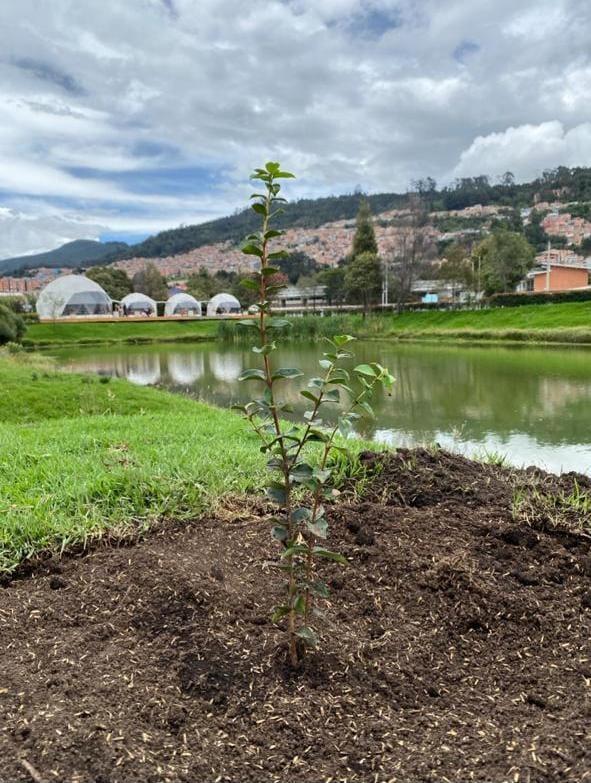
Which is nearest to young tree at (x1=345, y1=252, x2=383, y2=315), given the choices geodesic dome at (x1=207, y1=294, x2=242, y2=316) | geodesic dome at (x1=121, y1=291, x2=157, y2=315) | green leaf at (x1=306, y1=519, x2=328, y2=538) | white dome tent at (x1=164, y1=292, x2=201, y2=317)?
geodesic dome at (x1=207, y1=294, x2=242, y2=316)

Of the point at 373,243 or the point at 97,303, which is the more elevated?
the point at 373,243

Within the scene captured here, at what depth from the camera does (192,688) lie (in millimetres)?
1991

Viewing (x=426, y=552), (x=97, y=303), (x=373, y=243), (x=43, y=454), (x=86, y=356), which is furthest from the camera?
(x=97, y=303)

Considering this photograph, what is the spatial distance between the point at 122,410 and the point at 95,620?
722 centimetres

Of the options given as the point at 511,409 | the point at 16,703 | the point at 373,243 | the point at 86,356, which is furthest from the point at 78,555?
the point at 373,243

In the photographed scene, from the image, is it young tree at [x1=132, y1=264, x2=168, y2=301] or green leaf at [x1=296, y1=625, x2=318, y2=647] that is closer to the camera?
green leaf at [x1=296, y1=625, x2=318, y2=647]

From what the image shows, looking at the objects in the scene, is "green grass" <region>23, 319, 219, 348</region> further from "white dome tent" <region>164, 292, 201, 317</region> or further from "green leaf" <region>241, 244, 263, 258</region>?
"green leaf" <region>241, 244, 263, 258</region>

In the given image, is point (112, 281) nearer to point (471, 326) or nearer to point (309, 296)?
point (309, 296)

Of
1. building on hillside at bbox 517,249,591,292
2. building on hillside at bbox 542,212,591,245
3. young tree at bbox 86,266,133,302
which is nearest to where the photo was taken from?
building on hillside at bbox 517,249,591,292

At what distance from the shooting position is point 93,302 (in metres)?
62.0

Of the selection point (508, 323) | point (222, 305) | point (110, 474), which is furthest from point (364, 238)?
point (110, 474)

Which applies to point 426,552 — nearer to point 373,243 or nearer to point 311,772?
point 311,772

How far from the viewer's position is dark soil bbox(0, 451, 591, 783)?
1679 mm

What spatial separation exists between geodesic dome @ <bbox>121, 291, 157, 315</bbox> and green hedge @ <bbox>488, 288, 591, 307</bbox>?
41594 millimetres
